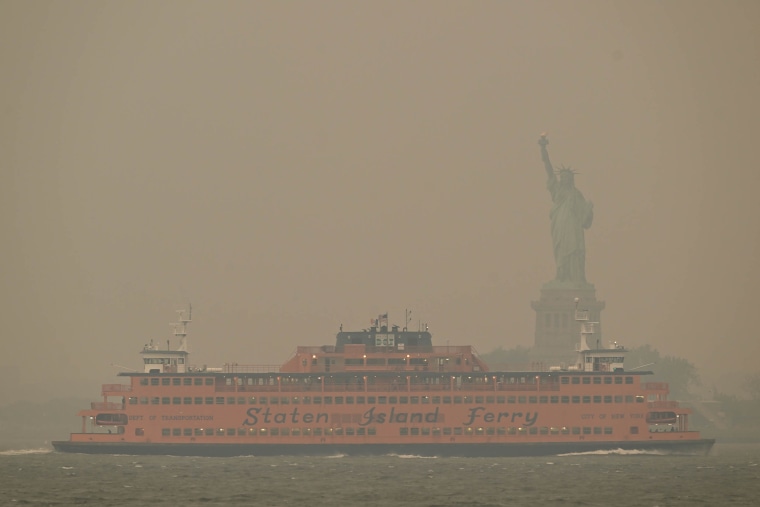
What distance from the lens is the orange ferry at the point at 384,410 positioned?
10094 centimetres

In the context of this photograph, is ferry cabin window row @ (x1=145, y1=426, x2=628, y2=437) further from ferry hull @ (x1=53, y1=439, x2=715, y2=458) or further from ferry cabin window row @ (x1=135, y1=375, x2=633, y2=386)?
ferry cabin window row @ (x1=135, y1=375, x2=633, y2=386)

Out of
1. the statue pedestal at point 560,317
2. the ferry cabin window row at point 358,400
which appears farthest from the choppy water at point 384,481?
the statue pedestal at point 560,317

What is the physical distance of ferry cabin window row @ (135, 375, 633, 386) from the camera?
101 meters

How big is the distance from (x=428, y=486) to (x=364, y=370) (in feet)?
70.5

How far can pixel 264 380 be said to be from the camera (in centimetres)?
10275

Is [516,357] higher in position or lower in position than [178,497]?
higher

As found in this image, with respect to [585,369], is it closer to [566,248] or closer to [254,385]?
[254,385]

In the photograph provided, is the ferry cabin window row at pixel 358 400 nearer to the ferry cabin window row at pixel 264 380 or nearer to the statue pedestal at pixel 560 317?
the ferry cabin window row at pixel 264 380

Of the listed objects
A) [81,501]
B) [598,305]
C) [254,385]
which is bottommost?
[81,501]

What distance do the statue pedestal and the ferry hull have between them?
85789mm

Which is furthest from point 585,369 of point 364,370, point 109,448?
point 109,448

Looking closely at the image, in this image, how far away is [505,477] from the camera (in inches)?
→ 3420

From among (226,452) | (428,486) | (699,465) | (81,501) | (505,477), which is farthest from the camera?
(226,452)

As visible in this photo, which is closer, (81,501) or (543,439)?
(81,501)
